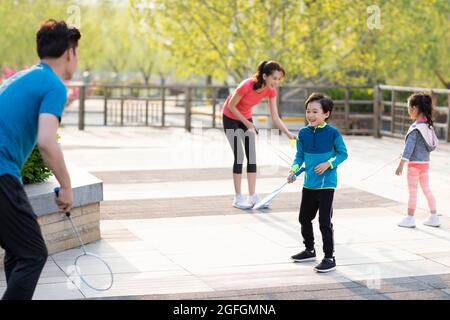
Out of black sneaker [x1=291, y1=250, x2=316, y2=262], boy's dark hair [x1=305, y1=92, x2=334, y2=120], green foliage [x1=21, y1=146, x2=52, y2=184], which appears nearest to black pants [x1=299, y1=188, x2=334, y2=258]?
black sneaker [x1=291, y1=250, x2=316, y2=262]

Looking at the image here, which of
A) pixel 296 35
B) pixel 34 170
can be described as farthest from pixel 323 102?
Answer: pixel 296 35

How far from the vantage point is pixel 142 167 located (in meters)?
14.5

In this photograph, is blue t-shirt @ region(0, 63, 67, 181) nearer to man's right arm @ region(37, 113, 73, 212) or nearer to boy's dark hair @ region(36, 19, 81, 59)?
man's right arm @ region(37, 113, 73, 212)

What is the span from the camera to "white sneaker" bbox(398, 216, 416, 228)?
9312mm

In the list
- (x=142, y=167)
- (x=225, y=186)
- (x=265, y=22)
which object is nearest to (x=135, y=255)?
(x=225, y=186)

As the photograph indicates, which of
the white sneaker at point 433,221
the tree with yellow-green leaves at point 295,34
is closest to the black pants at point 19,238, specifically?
the white sneaker at point 433,221

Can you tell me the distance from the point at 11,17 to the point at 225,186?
35.4 meters

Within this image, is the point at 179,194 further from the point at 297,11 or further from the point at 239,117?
the point at 297,11

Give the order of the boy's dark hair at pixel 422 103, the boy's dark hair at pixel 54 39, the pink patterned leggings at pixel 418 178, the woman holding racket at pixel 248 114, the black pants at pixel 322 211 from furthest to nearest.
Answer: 1. the woman holding racket at pixel 248 114
2. the pink patterned leggings at pixel 418 178
3. the boy's dark hair at pixel 422 103
4. the black pants at pixel 322 211
5. the boy's dark hair at pixel 54 39

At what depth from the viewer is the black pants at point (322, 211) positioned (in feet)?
23.7

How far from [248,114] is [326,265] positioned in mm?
3640

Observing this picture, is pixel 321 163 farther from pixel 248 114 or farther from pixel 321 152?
pixel 248 114

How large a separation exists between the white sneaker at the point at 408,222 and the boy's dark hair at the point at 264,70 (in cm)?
217

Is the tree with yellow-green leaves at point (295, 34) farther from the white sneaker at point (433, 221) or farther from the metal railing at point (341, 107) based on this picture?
the white sneaker at point (433, 221)
